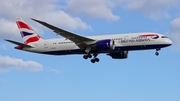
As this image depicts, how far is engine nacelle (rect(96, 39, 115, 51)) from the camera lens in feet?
187

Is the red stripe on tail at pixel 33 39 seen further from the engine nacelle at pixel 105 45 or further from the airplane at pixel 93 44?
the engine nacelle at pixel 105 45

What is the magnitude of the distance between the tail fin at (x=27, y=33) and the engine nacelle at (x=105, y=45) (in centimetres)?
→ 1122

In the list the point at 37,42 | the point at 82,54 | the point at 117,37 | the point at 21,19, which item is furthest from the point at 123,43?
the point at 21,19

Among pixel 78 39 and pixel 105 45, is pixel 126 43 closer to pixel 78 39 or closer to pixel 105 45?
pixel 105 45

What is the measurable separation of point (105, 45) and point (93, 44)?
2.52 m

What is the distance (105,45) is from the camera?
188ft

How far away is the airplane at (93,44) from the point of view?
5709 cm

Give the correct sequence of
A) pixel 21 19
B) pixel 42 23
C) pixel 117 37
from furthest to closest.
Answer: pixel 21 19, pixel 117 37, pixel 42 23

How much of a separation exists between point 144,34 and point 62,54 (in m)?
11.6


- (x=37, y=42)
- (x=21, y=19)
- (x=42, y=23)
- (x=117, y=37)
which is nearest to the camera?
(x=42, y=23)

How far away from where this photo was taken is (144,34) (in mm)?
57688

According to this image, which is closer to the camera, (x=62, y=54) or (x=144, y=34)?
(x=144, y=34)

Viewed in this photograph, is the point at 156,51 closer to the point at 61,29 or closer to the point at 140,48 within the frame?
the point at 140,48

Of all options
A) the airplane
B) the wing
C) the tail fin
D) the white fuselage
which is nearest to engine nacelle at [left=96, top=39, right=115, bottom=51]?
the airplane
